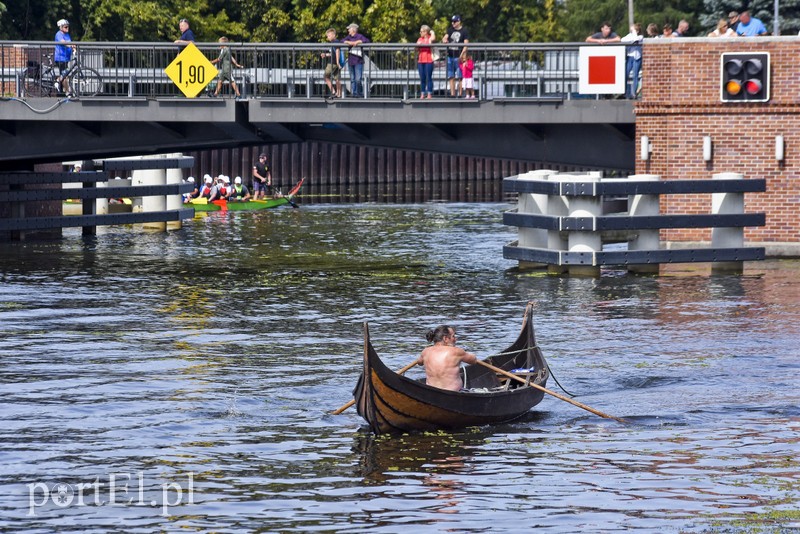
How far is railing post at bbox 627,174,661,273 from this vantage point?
30844 mm

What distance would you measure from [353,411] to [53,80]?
17.8m

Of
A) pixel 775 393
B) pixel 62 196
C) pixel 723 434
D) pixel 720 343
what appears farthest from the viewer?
pixel 62 196

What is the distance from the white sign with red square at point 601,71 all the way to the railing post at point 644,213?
2044 millimetres

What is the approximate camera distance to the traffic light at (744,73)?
31766mm

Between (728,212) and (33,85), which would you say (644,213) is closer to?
(728,212)

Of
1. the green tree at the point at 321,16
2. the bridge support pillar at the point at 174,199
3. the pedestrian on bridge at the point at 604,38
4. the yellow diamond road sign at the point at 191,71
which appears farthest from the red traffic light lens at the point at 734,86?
the green tree at the point at 321,16

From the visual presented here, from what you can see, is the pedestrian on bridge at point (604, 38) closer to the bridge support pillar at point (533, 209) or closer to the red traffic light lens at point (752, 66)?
the red traffic light lens at point (752, 66)

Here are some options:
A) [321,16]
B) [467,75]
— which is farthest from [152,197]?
[321,16]

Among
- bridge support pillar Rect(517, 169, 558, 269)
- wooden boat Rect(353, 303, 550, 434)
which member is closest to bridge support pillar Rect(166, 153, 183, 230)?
bridge support pillar Rect(517, 169, 558, 269)

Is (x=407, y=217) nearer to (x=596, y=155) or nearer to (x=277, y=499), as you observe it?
(x=596, y=155)

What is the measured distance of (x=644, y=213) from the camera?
30.9 m

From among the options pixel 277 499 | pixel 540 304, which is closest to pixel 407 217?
pixel 540 304

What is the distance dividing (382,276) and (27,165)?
12.3 metres

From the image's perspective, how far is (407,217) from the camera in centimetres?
4981
